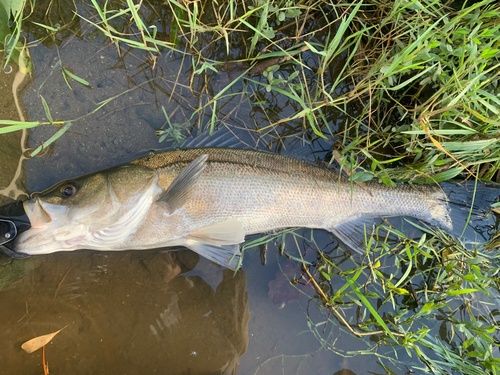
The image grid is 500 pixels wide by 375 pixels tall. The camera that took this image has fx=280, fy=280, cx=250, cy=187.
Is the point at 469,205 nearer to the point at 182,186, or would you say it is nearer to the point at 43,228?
the point at 182,186

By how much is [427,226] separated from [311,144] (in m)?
1.39

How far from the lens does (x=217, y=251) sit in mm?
2426

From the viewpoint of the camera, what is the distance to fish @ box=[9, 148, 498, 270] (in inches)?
78.2

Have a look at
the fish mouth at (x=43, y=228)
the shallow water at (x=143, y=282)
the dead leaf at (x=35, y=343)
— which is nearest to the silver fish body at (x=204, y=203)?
the fish mouth at (x=43, y=228)

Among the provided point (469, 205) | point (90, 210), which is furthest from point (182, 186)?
point (469, 205)

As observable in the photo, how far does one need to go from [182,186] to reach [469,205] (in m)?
2.59

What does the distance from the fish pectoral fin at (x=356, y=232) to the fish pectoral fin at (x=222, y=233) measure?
89cm

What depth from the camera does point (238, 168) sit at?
89.7 inches

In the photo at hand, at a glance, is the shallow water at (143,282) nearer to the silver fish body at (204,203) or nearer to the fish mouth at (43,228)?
the silver fish body at (204,203)

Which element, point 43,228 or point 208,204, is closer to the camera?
point 43,228

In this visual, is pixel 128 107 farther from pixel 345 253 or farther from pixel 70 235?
pixel 345 253

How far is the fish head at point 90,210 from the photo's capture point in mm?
1922

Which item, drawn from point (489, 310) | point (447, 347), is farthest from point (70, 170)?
point (489, 310)

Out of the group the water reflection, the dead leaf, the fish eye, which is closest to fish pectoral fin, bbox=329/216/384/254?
the water reflection
